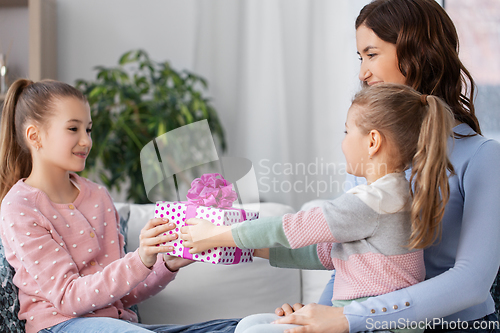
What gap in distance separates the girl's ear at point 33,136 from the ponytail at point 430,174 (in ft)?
3.07

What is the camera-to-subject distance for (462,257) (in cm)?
89

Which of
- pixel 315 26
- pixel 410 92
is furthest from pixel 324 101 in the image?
pixel 410 92

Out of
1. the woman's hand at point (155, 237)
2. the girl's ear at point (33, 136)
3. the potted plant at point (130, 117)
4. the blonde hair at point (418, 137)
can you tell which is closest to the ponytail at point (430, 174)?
the blonde hair at point (418, 137)

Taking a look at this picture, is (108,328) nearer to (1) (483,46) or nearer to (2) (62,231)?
(2) (62,231)

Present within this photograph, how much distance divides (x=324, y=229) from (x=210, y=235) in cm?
23

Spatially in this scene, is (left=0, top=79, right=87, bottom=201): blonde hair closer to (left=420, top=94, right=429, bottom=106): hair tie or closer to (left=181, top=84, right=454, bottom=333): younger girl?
(left=181, top=84, right=454, bottom=333): younger girl

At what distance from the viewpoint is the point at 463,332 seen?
92 cm

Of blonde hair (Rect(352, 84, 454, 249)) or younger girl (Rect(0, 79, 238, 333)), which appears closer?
blonde hair (Rect(352, 84, 454, 249))

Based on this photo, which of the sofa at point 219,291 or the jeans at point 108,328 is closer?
the jeans at point 108,328

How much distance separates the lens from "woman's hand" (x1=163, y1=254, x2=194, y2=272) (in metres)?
1.17

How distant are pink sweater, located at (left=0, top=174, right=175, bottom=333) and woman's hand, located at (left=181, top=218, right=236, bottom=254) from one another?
192 millimetres

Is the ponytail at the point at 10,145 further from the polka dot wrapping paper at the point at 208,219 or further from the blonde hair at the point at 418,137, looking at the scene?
the blonde hair at the point at 418,137

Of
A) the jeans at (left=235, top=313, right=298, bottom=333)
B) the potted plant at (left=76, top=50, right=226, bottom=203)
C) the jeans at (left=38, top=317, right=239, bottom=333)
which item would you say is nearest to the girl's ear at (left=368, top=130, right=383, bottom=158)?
the jeans at (left=235, top=313, right=298, bottom=333)

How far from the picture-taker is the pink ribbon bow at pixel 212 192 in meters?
0.96
